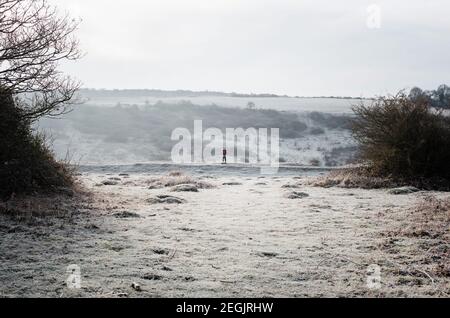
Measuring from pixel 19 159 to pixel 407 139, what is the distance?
572 inches

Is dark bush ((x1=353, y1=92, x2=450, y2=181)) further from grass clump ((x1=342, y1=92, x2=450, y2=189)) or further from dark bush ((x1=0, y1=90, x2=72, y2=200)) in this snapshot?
dark bush ((x1=0, y1=90, x2=72, y2=200))

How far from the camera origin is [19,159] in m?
12.4

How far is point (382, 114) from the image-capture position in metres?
19.2

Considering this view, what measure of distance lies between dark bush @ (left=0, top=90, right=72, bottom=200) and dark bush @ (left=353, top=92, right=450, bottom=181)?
501 inches

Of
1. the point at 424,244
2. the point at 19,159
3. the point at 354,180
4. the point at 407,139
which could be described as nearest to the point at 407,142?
the point at 407,139

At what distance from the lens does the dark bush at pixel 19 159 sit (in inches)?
459

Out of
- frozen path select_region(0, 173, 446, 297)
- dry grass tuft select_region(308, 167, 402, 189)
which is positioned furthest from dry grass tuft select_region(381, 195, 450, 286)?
dry grass tuft select_region(308, 167, 402, 189)

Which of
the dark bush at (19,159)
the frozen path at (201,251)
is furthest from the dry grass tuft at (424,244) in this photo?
the dark bush at (19,159)

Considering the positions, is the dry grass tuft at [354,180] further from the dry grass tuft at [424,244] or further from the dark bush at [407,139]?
the dry grass tuft at [424,244]

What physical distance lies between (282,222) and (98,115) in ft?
201

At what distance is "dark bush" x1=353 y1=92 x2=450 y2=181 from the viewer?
18.3 m

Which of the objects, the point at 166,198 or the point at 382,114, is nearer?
the point at 166,198
